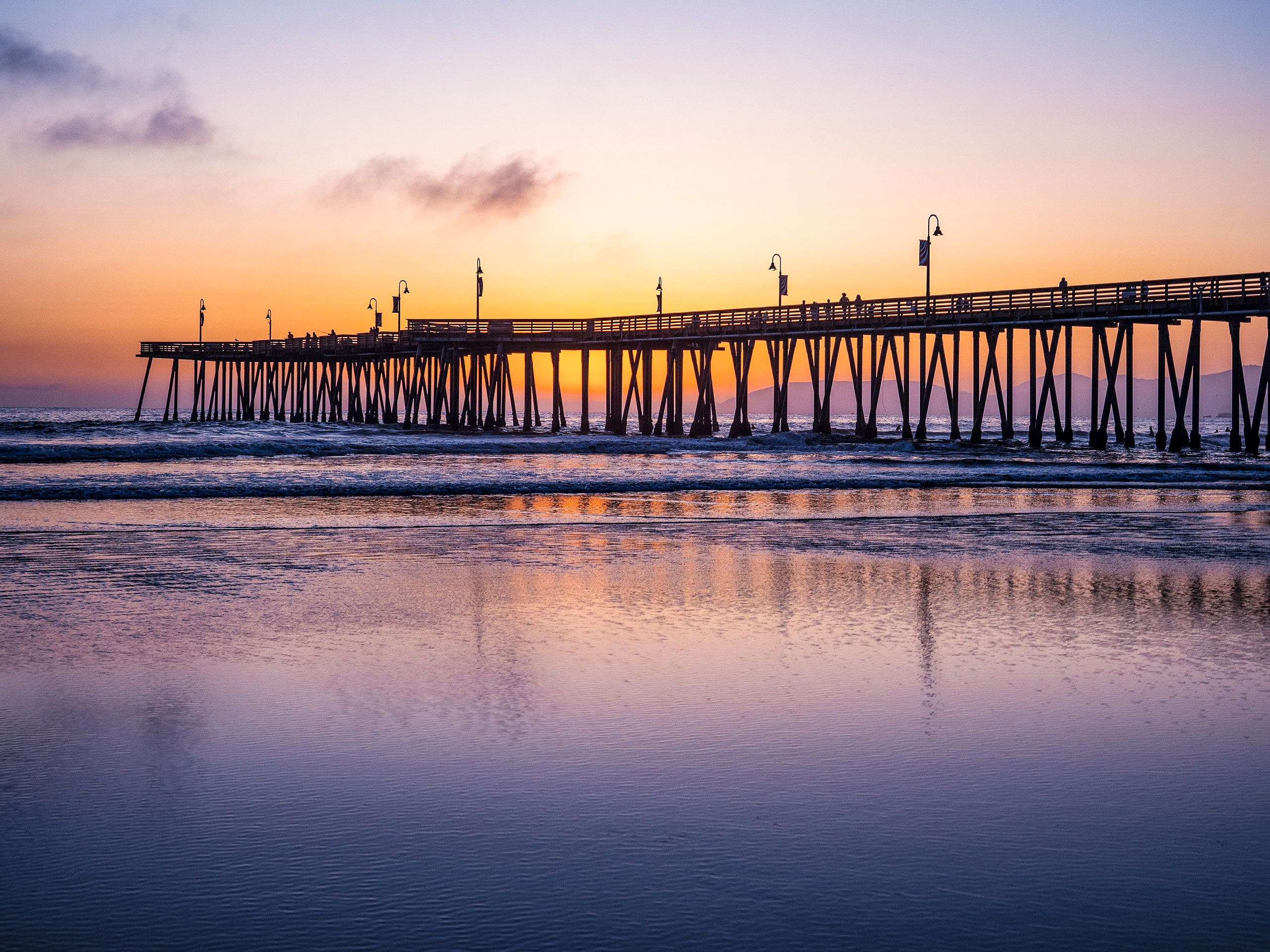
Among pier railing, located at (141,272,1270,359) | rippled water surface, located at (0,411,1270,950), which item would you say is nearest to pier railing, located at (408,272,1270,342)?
pier railing, located at (141,272,1270,359)

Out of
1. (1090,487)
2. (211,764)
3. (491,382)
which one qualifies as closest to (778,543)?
(211,764)

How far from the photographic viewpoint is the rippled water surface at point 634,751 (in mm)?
3473

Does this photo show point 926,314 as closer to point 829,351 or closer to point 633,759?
point 829,351

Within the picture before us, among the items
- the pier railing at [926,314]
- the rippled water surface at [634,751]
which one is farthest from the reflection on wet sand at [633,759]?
the pier railing at [926,314]

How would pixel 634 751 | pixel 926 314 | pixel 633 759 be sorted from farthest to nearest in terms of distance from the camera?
pixel 926 314 → pixel 634 751 → pixel 633 759

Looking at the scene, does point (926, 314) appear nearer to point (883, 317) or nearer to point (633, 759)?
point (883, 317)

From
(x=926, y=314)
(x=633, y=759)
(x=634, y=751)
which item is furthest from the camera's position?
(x=926, y=314)

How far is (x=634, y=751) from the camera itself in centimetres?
511

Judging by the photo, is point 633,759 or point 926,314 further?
point 926,314

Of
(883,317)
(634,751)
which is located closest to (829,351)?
(883,317)

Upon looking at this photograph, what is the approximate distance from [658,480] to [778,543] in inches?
467

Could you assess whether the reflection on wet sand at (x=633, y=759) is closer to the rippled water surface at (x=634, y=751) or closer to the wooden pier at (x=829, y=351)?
the rippled water surface at (x=634, y=751)

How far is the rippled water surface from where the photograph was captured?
11.4 ft

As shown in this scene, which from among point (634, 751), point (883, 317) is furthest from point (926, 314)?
point (634, 751)
